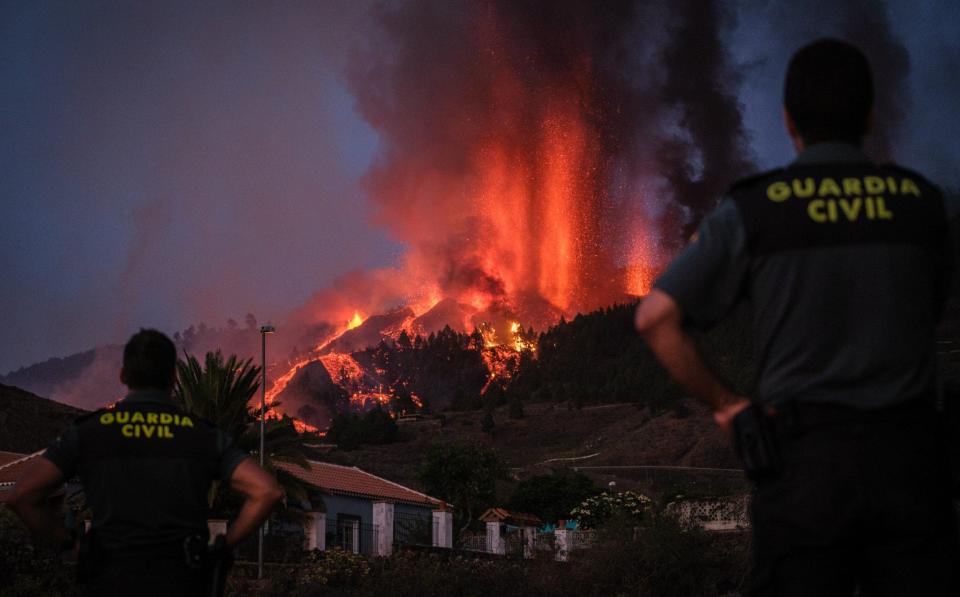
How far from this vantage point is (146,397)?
4.39 m

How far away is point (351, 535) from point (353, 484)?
566cm

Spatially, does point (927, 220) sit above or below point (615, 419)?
below

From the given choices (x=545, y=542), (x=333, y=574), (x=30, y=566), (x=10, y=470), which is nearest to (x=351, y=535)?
(x=10, y=470)

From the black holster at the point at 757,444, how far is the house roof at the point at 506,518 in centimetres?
4550

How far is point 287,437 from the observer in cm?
3094

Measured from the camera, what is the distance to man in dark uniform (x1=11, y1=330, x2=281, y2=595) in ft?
13.6

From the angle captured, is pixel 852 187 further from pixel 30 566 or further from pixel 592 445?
pixel 592 445

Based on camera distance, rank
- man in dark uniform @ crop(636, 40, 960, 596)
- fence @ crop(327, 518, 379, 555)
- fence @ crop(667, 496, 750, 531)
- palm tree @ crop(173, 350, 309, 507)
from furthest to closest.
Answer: fence @ crop(327, 518, 379, 555), fence @ crop(667, 496, 750, 531), palm tree @ crop(173, 350, 309, 507), man in dark uniform @ crop(636, 40, 960, 596)

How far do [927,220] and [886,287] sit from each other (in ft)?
0.82

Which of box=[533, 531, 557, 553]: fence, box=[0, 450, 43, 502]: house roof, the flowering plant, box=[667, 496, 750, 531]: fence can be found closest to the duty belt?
box=[533, 531, 557, 553]: fence

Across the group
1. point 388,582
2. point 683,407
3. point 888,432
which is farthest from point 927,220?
point 683,407

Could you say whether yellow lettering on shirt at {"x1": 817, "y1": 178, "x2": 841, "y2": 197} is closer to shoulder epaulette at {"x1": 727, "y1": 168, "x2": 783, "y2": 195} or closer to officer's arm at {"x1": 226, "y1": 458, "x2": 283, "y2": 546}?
shoulder epaulette at {"x1": 727, "y1": 168, "x2": 783, "y2": 195}

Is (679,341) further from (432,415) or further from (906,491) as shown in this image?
(432,415)

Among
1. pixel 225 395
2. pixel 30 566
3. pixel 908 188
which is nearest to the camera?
pixel 908 188
